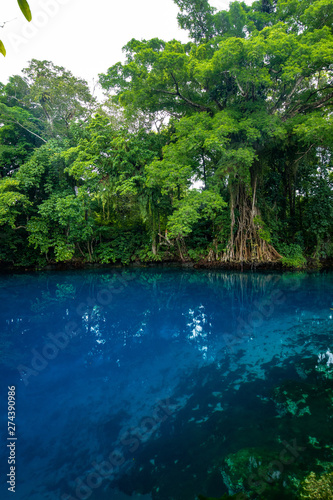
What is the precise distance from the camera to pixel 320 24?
820 centimetres

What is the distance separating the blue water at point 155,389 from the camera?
2.00 metres

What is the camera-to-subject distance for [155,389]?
309 cm

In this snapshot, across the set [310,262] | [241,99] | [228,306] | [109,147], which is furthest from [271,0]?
[228,306]

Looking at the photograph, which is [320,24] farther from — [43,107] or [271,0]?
[43,107]

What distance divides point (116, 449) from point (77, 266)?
1082 cm

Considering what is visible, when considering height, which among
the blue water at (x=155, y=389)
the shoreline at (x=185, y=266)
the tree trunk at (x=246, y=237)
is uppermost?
the tree trunk at (x=246, y=237)

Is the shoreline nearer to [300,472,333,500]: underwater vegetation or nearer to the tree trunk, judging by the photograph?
the tree trunk

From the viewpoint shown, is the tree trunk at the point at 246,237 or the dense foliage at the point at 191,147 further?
the tree trunk at the point at 246,237

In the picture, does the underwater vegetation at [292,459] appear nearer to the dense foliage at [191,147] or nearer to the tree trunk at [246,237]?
the dense foliage at [191,147]

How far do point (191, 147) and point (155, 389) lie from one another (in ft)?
25.1

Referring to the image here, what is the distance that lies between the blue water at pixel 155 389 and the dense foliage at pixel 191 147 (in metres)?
4.65

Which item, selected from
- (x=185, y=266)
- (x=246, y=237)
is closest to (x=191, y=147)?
(x=246, y=237)

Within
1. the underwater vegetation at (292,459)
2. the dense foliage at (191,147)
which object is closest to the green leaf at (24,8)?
the underwater vegetation at (292,459)

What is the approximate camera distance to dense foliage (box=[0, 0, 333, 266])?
8109 millimetres
